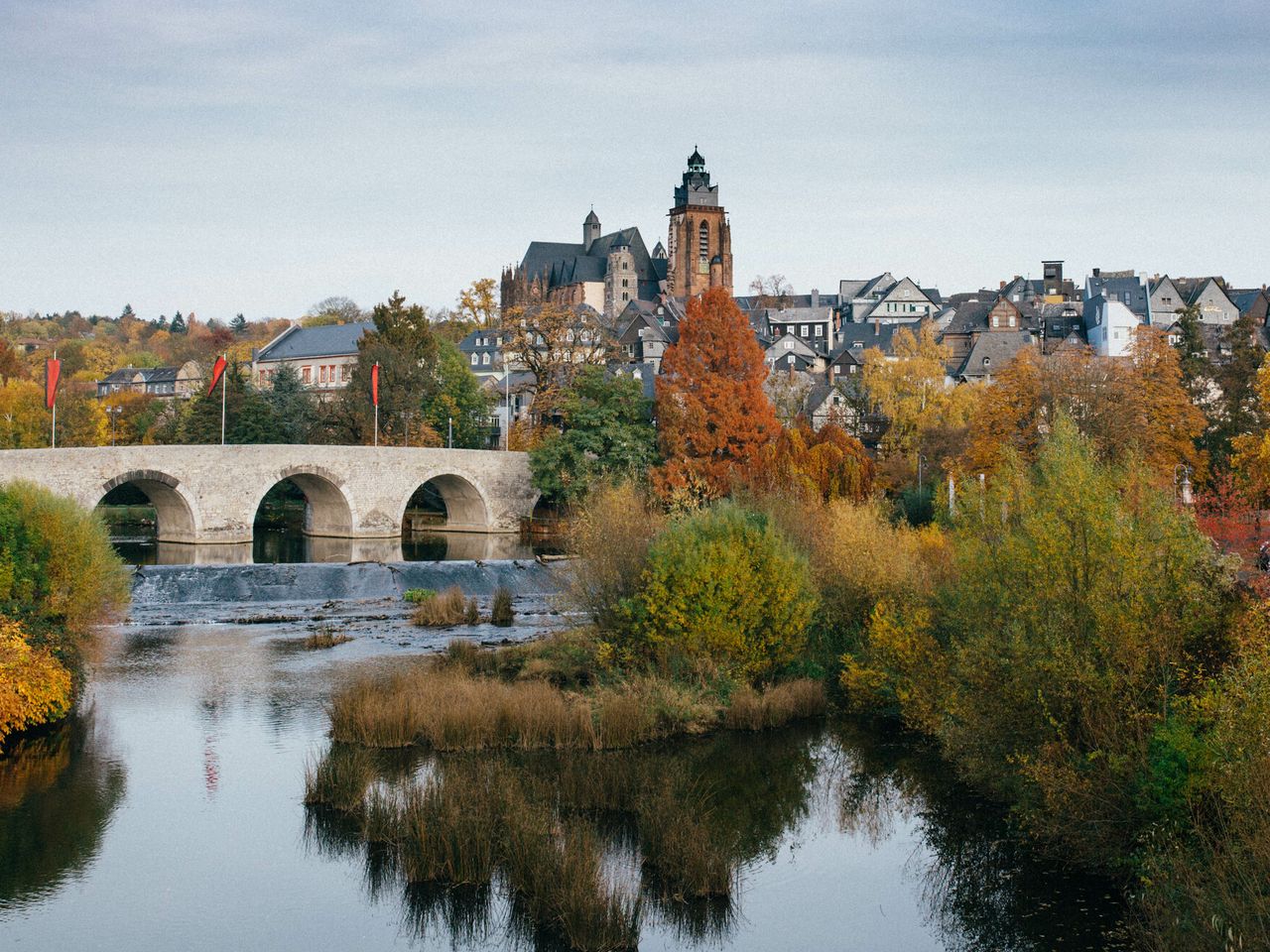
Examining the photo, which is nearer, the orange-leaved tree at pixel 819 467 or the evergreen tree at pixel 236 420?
the orange-leaved tree at pixel 819 467

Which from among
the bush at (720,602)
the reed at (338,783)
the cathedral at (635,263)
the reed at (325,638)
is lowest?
the reed at (338,783)

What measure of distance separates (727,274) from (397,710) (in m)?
93.0

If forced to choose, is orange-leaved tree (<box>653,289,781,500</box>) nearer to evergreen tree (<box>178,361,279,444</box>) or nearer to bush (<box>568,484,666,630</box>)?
bush (<box>568,484,666,630</box>)

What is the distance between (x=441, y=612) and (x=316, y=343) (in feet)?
231

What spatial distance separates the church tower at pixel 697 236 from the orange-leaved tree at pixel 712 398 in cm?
6381

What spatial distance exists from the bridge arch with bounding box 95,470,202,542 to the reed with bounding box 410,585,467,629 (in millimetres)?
17630

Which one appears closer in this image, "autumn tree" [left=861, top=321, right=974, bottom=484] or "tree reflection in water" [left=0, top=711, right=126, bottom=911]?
"tree reflection in water" [left=0, top=711, right=126, bottom=911]

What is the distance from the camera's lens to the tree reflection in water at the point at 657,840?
13.9m

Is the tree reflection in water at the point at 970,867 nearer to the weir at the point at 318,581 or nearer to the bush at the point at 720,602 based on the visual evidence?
the bush at the point at 720,602

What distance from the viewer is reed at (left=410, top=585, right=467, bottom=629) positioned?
107 ft

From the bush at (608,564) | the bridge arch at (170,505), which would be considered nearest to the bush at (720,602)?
the bush at (608,564)

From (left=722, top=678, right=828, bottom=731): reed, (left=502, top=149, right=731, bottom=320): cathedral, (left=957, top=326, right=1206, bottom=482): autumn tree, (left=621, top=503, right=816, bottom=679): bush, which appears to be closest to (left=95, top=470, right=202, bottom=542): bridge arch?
(left=957, top=326, right=1206, bottom=482): autumn tree

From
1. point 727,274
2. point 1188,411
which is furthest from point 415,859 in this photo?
point 727,274

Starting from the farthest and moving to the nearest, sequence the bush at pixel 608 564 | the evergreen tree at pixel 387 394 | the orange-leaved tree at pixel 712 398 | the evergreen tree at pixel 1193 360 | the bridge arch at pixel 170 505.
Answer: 1. the evergreen tree at pixel 387 394
2. the evergreen tree at pixel 1193 360
3. the bridge arch at pixel 170 505
4. the orange-leaved tree at pixel 712 398
5. the bush at pixel 608 564
